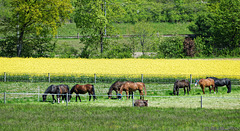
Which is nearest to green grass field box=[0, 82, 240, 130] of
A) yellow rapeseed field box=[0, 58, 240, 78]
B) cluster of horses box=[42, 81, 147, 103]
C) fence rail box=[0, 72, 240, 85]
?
cluster of horses box=[42, 81, 147, 103]

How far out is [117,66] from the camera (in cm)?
4934

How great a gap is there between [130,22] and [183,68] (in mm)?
41032

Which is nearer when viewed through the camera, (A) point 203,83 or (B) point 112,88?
(B) point 112,88

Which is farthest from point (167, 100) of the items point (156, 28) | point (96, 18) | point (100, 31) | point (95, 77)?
point (156, 28)

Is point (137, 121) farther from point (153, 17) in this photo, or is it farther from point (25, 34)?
point (153, 17)

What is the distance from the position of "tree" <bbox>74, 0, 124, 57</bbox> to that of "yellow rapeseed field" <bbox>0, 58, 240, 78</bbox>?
607 cm

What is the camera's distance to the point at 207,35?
215 feet

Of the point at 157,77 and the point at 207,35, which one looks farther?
the point at 207,35

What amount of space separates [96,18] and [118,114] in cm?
3402

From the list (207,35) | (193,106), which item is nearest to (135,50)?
(207,35)

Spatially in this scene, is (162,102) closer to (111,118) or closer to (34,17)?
(111,118)

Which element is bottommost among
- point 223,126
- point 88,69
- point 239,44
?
point 223,126

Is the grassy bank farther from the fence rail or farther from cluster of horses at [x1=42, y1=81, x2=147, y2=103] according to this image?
the fence rail

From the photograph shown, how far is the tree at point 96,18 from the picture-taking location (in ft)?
185
